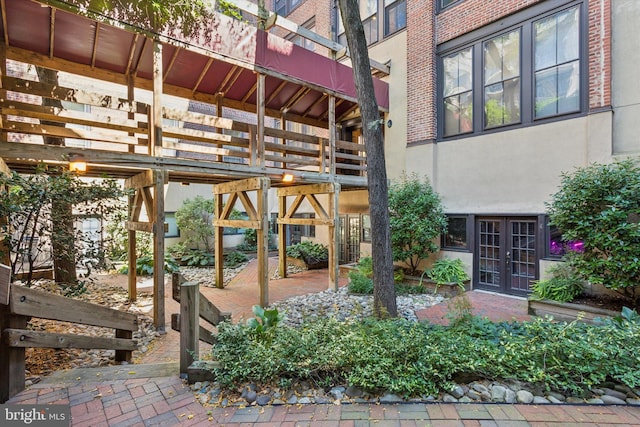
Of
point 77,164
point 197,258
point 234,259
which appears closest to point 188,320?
point 77,164

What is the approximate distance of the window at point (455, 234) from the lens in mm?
8555

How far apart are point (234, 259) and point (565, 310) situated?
33.7 ft

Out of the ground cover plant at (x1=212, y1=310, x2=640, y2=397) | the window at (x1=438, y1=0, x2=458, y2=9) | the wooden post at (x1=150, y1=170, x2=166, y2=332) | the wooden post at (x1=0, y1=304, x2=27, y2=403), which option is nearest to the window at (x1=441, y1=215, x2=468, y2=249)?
the ground cover plant at (x1=212, y1=310, x2=640, y2=397)

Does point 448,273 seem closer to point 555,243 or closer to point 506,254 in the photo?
point 506,254

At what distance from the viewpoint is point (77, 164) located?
529cm

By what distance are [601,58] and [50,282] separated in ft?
44.4

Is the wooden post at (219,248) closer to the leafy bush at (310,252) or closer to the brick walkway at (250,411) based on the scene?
the leafy bush at (310,252)

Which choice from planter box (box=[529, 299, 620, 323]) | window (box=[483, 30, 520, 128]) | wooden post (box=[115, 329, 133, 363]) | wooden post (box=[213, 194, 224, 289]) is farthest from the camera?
wooden post (box=[213, 194, 224, 289])

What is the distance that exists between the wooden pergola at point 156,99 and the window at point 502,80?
3.47m

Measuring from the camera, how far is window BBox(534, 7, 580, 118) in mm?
6809

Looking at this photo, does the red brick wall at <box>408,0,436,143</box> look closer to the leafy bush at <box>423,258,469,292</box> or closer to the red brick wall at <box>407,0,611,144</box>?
the red brick wall at <box>407,0,611,144</box>

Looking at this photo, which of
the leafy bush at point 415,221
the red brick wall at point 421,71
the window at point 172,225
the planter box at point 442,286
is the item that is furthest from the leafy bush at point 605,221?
the window at point 172,225

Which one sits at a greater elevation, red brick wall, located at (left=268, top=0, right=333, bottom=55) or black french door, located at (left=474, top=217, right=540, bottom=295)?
red brick wall, located at (left=268, top=0, right=333, bottom=55)

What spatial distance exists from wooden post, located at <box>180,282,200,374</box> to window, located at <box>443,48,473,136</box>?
798cm
